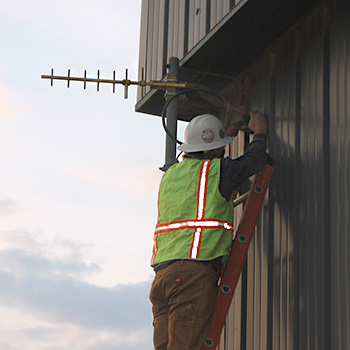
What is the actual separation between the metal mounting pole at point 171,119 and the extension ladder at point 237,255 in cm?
130

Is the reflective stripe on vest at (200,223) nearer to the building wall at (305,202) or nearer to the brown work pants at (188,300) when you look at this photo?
the brown work pants at (188,300)

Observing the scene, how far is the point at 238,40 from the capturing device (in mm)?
9719

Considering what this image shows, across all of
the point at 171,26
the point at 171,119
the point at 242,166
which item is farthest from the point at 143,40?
the point at 242,166

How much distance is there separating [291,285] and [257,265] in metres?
0.97

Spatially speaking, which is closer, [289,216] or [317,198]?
[317,198]

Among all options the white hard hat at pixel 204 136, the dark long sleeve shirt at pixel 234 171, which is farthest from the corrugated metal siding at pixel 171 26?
the dark long sleeve shirt at pixel 234 171

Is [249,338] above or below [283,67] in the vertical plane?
below

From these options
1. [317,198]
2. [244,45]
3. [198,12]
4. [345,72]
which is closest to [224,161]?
[317,198]

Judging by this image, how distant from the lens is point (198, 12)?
416 inches

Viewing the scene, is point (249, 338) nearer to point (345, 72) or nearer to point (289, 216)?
point (289, 216)

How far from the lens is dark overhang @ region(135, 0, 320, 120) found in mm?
8836

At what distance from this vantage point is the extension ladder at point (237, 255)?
809 centimetres

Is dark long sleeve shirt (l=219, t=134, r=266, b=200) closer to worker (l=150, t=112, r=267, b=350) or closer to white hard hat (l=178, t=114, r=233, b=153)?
worker (l=150, t=112, r=267, b=350)

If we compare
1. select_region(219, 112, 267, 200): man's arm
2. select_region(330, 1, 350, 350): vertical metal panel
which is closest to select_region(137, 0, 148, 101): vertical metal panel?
select_region(219, 112, 267, 200): man's arm
